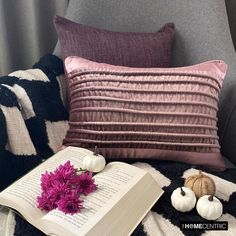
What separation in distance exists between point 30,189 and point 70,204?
107 mm

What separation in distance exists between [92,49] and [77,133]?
243 mm

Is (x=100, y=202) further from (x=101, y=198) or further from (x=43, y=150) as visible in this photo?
(x=43, y=150)

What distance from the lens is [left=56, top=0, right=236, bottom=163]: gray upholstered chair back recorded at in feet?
3.34

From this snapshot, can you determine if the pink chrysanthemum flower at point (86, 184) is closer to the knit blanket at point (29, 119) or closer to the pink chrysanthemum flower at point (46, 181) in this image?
the pink chrysanthemum flower at point (46, 181)

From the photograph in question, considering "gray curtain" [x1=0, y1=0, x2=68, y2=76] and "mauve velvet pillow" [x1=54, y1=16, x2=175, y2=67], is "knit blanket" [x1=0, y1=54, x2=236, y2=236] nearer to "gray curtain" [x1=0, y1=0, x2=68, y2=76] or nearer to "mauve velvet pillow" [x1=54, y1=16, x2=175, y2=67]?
"mauve velvet pillow" [x1=54, y1=16, x2=175, y2=67]

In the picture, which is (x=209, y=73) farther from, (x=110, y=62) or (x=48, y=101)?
(x=48, y=101)

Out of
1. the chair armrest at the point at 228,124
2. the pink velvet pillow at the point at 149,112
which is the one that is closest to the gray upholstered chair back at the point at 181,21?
the chair armrest at the point at 228,124

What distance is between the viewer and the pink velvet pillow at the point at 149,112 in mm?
832

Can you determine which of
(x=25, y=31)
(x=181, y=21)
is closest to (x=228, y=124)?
(x=181, y=21)

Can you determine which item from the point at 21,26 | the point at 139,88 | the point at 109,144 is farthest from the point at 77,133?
the point at 21,26

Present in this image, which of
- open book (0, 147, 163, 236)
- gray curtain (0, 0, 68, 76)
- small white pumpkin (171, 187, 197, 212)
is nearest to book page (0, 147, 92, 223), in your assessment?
open book (0, 147, 163, 236)

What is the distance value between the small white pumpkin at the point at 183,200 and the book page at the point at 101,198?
9cm

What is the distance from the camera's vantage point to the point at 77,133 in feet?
2.82

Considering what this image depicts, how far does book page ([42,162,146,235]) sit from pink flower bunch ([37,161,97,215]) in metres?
0.01
